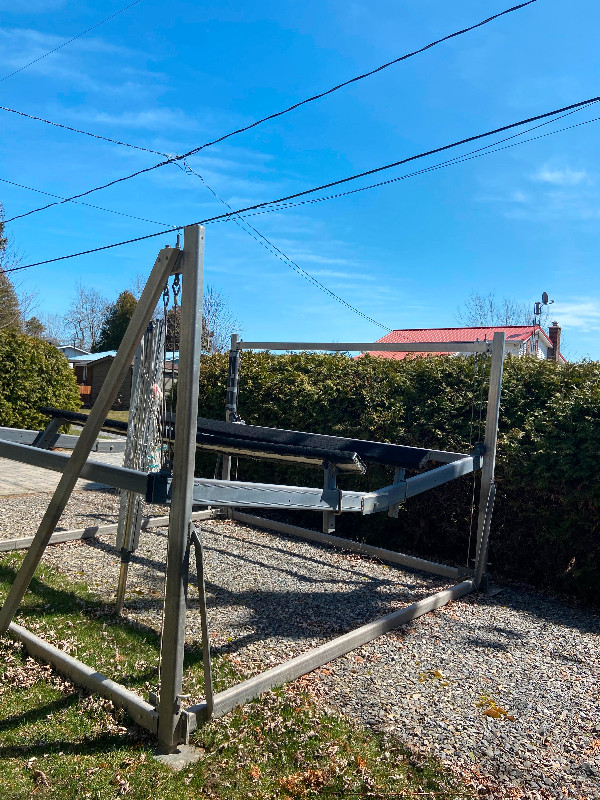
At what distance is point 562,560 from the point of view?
19.6ft

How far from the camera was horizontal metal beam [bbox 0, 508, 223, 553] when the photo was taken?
641 centimetres

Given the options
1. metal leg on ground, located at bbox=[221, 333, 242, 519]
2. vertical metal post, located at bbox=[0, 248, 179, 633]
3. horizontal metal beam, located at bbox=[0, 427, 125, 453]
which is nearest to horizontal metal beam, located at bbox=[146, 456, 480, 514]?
vertical metal post, located at bbox=[0, 248, 179, 633]

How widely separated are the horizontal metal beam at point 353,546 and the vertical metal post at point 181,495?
12.7ft

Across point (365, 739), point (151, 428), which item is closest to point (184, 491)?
point (151, 428)

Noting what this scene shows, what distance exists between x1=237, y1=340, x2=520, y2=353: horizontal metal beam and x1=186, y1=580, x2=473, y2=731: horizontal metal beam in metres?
2.22

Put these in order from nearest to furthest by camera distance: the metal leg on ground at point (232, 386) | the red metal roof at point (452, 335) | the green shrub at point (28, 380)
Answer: the metal leg on ground at point (232, 386) < the green shrub at point (28, 380) < the red metal roof at point (452, 335)

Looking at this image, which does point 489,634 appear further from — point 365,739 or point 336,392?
point 336,392

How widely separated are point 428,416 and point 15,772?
5.36m

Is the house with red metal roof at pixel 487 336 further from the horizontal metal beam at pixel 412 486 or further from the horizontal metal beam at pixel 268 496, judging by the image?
the horizontal metal beam at pixel 268 496

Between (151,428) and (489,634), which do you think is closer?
(151,428)

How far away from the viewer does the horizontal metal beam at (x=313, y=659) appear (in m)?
3.42

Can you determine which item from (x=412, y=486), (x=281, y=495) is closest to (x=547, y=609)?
(x=412, y=486)

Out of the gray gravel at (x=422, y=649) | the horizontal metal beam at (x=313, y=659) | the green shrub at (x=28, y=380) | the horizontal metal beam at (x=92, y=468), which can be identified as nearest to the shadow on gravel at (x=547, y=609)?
the gray gravel at (x=422, y=649)

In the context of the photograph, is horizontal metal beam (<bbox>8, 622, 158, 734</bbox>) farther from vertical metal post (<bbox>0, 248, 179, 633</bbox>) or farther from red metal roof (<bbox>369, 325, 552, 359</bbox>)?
red metal roof (<bbox>369, 325, 552, 359</bbox>)
